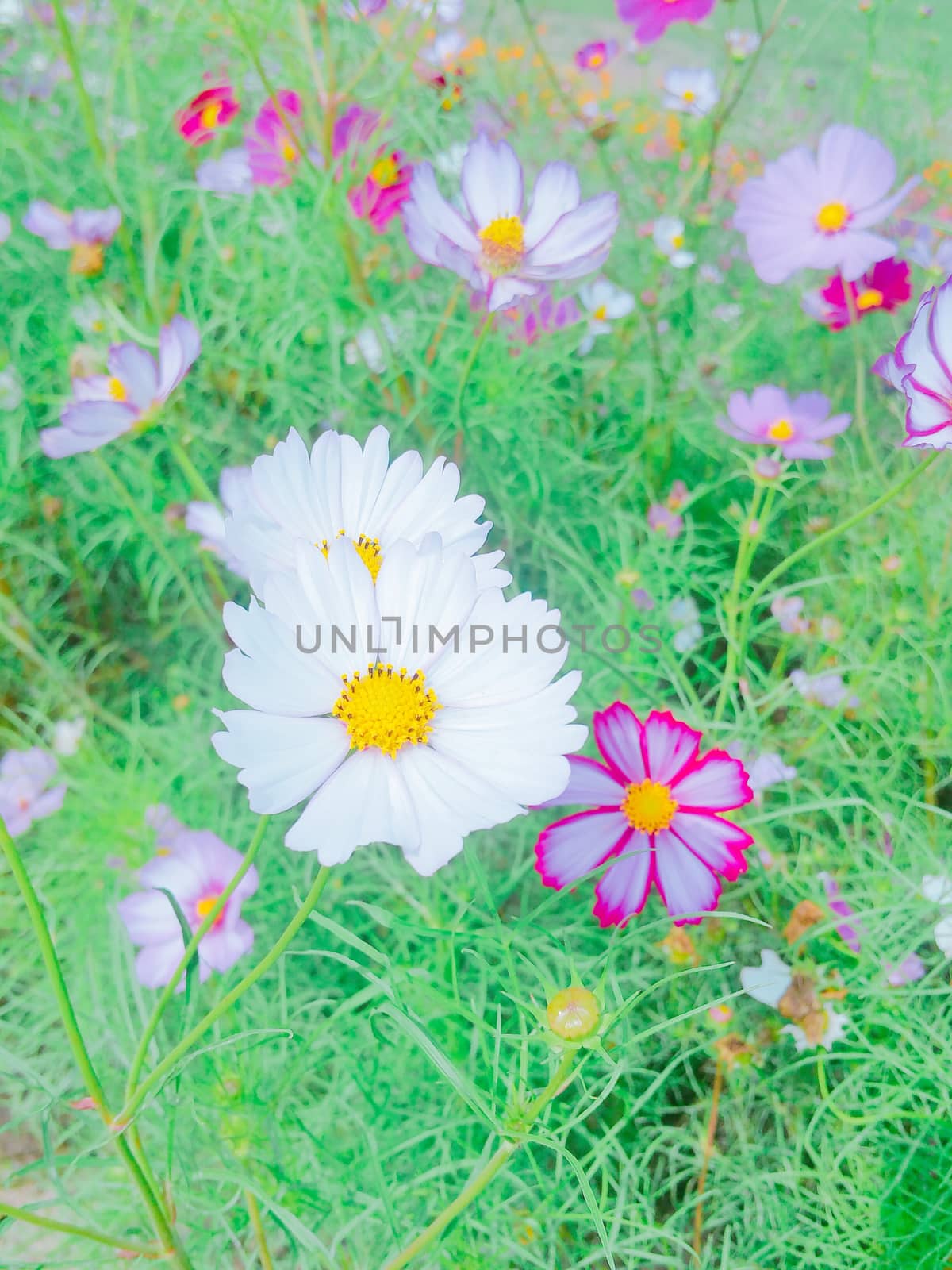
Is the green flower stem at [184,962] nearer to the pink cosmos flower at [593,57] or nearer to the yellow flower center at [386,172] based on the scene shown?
the yellow flower center at [386,172]

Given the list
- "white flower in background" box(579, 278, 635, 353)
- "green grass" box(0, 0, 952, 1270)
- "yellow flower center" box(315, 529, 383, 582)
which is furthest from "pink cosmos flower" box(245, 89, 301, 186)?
"yellow flower center" box(315, 529, 383, 582)

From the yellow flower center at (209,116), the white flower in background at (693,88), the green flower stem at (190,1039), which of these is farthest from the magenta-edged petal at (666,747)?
the white flower in background at (693,88)

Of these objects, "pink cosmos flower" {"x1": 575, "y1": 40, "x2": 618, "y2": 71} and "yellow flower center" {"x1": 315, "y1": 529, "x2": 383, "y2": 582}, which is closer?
"yellow flower center" {"x1": 315, "y1": 529, "x2": 383, "y2": 582}

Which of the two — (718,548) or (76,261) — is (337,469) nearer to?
(76,261)

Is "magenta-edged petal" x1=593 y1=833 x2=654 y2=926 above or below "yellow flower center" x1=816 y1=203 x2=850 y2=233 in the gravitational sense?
below

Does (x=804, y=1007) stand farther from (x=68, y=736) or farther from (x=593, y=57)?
(x=593, y=57)

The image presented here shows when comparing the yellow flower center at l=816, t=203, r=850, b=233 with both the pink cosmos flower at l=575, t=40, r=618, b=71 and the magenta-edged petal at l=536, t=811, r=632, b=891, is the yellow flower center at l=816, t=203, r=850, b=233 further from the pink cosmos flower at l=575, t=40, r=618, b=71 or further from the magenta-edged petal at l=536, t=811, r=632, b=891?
the pink cosmos flower at l=575, t=40, r=618, b=71
